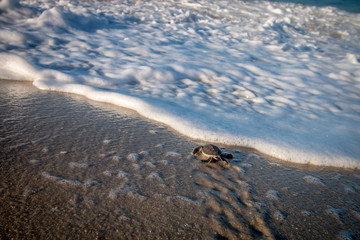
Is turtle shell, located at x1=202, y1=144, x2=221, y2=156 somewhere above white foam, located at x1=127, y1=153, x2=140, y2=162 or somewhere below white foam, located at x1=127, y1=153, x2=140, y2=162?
above

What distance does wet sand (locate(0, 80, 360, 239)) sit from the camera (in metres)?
1.31

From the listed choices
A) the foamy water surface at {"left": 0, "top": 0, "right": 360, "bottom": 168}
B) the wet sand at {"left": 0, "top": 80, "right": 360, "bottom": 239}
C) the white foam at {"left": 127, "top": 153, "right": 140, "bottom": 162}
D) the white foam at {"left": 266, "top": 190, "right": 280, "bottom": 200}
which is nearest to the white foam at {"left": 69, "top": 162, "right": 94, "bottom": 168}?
the wet sand at {"left": 0, "top": 80, "right": 360, "bottom": 239}

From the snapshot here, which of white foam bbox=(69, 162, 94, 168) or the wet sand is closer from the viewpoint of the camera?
the wet sand

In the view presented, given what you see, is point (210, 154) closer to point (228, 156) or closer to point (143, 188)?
point (228, 156)

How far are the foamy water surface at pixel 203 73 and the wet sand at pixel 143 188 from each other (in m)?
0.37

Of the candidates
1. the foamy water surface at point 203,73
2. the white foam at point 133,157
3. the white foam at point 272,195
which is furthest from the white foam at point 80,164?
the white foam at point 272,195

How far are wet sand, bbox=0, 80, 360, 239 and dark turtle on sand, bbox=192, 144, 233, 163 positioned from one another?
0.07m

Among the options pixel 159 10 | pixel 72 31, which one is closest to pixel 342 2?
pixel 159 10

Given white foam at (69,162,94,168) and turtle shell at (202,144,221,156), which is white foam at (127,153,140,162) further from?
turtle shell at (202,144,221,156)

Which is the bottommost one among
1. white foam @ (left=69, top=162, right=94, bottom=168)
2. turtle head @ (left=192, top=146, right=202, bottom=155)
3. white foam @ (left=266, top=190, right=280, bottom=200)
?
white foam @ (left=266, top=190, right=280, bottom=200)

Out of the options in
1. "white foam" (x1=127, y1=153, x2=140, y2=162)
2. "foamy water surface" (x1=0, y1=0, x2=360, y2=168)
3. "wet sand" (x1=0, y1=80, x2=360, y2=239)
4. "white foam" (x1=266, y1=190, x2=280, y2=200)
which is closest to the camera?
"wet sand" (x1=0, y1=80, x2=360, y2=239)

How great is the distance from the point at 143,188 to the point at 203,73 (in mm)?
2966

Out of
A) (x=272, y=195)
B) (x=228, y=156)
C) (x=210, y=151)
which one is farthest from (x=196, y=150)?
(x=272, y=195)

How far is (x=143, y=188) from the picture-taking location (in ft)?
5.34
